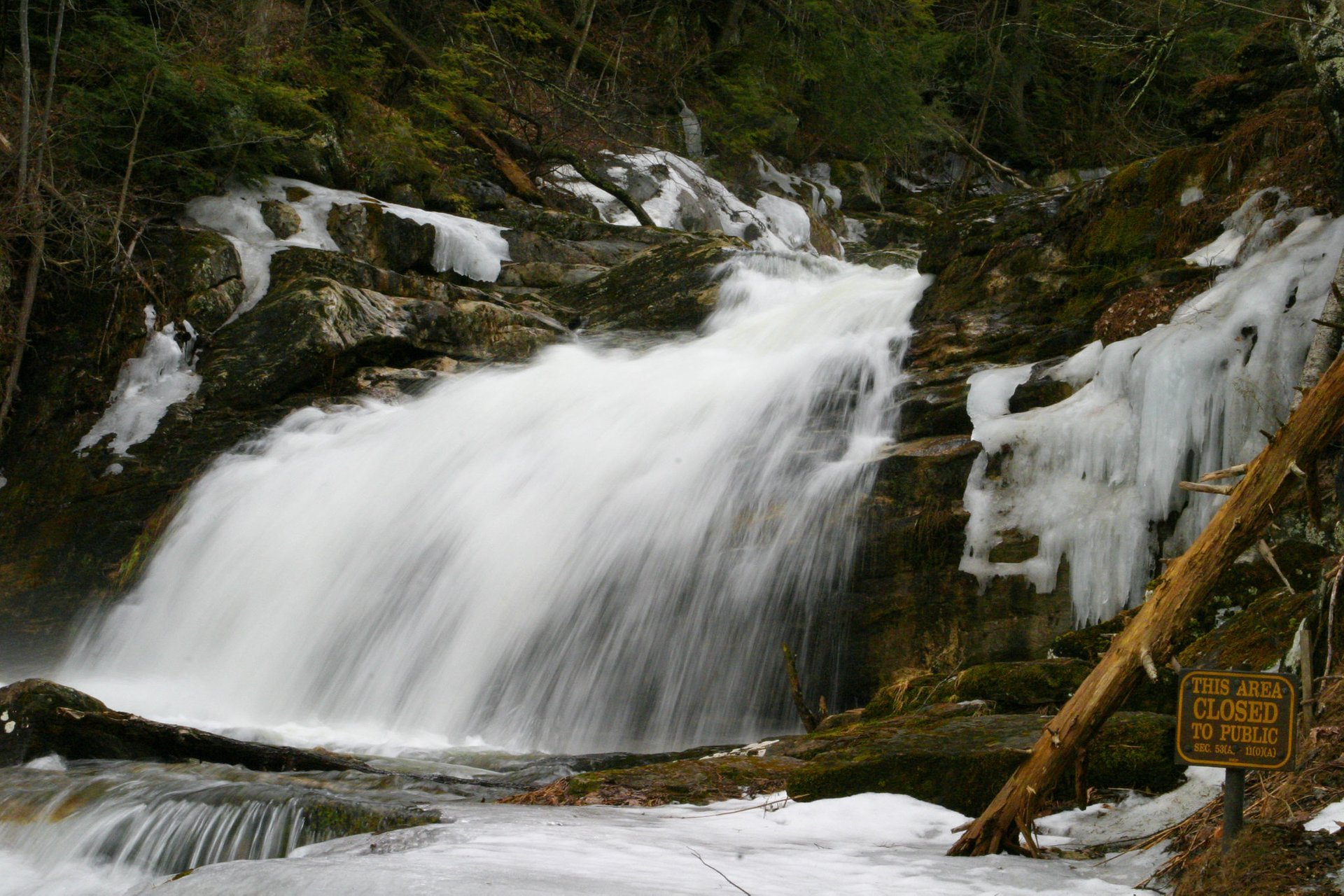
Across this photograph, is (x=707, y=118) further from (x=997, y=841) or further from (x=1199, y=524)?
(x=997, y=841)

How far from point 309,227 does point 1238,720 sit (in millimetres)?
12643

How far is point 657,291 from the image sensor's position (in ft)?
39.8

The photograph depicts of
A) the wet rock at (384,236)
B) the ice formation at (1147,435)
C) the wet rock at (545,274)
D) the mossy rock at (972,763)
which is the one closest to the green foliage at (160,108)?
the wet rock at (384,236)

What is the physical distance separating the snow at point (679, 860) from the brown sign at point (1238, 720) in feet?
1.61

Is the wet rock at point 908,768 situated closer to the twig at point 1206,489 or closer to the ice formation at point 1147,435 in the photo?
the twig at point 1206,489

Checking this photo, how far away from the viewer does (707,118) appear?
20.8 m

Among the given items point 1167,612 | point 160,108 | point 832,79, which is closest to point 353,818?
point 1167,612

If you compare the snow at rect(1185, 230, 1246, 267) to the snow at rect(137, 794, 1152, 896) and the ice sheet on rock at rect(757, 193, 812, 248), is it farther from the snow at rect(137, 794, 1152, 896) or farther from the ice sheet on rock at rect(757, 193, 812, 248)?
the ice sheet on rock at rect(757, 193, 812, 248)

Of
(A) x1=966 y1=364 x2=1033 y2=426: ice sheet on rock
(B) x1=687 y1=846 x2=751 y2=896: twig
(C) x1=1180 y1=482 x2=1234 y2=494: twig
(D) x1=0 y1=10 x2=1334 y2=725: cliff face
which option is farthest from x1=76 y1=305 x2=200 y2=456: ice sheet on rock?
(C) x1=1180 y1=482 x2=1234 y2=494: twig

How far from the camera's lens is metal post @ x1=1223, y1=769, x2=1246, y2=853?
1.99 meters

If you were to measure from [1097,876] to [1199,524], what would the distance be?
11.3 ft

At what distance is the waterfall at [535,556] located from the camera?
6.12 metres

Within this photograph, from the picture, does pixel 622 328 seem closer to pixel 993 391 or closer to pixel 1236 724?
pixel 993 391

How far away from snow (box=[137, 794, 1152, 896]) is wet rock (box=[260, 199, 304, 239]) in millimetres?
10740
